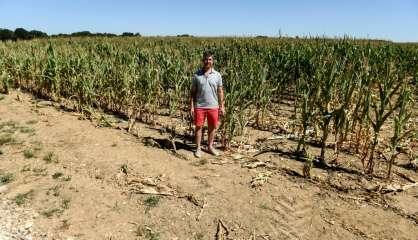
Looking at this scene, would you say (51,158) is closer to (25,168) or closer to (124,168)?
(25,168)

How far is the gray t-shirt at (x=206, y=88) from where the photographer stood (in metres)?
6.09

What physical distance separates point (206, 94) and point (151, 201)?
5.85 ft

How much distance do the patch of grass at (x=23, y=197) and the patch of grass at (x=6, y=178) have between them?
525mm

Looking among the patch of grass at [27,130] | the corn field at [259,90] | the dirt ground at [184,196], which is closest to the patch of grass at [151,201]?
the dirt ground at [184,196]

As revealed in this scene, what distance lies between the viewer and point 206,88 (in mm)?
6098

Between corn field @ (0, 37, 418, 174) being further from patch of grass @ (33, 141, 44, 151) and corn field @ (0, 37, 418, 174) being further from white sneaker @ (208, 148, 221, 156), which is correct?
patch of grass @ (33, 141, 44, 151)

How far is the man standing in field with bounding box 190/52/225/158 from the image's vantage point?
20.0 ft

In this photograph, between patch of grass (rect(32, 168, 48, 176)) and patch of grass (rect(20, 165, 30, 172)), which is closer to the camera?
patch of grass (rect(32, 168, 48, 176))

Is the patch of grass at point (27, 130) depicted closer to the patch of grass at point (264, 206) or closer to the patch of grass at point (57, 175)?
the patch of grass at point (57, 175)

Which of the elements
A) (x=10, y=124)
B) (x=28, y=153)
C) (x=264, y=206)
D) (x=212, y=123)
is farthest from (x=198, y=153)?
(x=10, y=124)

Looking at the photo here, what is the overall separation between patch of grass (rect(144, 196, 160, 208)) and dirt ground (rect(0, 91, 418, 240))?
14mm

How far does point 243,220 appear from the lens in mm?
4617

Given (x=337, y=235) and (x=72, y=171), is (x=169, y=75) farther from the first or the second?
(x=337, y=235)

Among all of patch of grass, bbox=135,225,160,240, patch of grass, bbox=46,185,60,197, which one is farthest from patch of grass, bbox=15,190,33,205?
patch of grass, bbox=135,225,160,240
